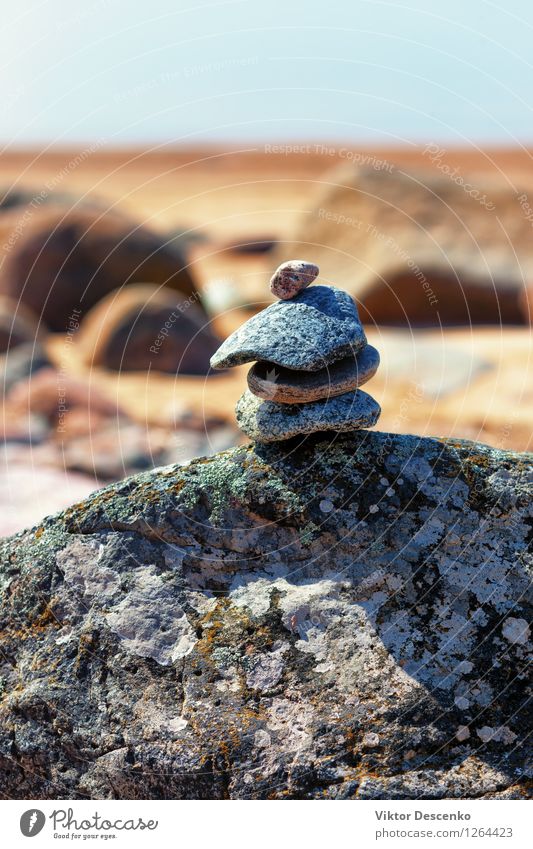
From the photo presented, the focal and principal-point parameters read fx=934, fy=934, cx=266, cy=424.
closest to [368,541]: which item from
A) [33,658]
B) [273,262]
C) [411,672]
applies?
[411,672]

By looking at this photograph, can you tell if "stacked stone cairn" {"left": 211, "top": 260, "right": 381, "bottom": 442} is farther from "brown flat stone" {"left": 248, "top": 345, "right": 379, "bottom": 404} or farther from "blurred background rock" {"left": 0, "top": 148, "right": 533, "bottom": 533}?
"blurred background rock" {"left": 0, "top": 148, "right": 533, "bottom": 533}

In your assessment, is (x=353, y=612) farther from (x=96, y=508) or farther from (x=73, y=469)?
(x=73, y=469)

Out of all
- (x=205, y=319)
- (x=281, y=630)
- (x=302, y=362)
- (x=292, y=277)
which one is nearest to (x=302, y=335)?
(x=302, y=362)

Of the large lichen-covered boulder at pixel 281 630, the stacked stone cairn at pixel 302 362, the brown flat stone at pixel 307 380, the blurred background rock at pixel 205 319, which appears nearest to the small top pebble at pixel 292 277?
the stacked stone cairn at pixel 302 362

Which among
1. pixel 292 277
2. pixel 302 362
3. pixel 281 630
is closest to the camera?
pixel 281 630

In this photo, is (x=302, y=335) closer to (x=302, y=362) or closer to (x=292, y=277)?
(x=302, y=362)

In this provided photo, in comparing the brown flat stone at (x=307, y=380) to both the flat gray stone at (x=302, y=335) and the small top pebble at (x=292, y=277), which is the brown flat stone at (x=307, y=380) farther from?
the small top pebble at (x=292, y=277)
